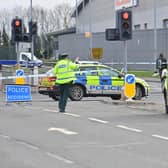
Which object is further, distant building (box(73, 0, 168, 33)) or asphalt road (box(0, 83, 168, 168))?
distant building (box(73, 0, 168, 33))

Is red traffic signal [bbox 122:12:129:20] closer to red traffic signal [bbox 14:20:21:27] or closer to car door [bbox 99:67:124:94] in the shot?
car door [bbox 99:67:124:94]

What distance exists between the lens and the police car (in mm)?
24375

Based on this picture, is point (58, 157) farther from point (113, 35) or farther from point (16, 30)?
point (16, 30)

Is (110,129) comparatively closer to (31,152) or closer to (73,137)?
(73,137)

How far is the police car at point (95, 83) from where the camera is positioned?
24375mm

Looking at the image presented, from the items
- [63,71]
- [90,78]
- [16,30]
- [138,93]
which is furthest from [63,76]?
[16,30]

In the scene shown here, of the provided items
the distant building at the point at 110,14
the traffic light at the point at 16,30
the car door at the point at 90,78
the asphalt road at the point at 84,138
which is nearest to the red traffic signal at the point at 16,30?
the traffic light at the point at 16,30

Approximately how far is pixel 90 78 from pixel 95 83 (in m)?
0.29

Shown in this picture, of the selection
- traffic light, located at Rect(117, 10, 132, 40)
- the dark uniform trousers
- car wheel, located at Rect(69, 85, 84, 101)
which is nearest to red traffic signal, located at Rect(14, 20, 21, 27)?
car wheel, located at Rect(69, 85, 84, 101)

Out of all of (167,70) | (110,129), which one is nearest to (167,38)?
(167,70)

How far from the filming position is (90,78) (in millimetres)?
24438

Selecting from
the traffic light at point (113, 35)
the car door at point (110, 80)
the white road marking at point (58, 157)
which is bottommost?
the white road marking at point (58, 157)

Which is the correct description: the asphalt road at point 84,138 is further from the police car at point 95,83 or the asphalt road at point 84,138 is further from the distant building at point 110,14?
the distant building at point 110,14

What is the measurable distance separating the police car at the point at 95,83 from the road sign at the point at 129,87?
1758 millimetres
